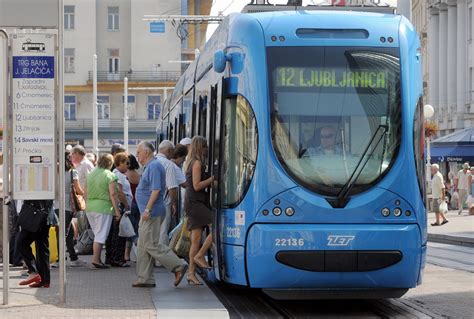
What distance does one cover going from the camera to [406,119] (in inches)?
497

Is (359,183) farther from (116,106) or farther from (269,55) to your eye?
(116,106)

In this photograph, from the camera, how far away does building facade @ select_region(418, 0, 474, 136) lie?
240 feet

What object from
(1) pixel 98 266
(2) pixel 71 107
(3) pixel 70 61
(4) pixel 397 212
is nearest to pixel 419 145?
(4) pixel 397 212

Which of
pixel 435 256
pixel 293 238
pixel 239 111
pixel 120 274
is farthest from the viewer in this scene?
pixel 435 256

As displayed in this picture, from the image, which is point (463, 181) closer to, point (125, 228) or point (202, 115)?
point (125, 228)

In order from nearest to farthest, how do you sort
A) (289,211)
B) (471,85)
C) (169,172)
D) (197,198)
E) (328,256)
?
(328,256), (289,211), (197,198), (169,172), (471,85)

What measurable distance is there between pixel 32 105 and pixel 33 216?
173cm

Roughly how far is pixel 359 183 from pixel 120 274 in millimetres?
5472

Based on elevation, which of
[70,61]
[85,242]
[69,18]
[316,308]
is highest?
[69,18]

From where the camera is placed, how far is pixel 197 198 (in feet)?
47.6

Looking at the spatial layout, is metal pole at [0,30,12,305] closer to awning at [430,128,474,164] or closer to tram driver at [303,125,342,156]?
tram driver at [303,125,342,156]

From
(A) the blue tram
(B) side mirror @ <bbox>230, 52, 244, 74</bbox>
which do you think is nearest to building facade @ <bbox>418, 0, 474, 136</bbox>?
(B) side mirror @ <bbox>230, 52, 244, 74</bbox>

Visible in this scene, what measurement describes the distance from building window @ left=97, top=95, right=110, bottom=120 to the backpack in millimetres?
65646

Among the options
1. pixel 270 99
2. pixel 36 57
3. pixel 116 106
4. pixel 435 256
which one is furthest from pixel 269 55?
pixel 116 106
